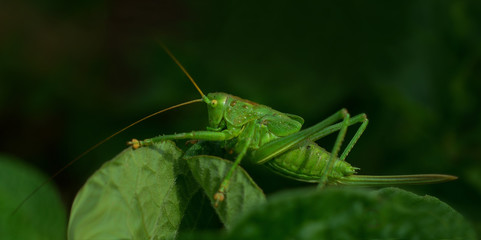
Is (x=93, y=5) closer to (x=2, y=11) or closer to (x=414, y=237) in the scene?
(x=2, y=11)

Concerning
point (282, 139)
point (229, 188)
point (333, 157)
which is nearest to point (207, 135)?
point (282, 139)

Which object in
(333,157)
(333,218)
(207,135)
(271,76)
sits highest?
(207,135)

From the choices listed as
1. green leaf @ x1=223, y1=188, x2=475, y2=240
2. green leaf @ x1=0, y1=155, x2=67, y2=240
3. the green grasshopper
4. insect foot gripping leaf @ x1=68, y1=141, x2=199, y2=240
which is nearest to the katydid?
the green grasshopper

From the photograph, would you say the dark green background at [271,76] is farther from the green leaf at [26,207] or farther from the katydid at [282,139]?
the green leaf at [26,207]

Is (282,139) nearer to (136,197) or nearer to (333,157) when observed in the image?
(333,157)

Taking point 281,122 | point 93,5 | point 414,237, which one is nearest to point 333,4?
point 281,122

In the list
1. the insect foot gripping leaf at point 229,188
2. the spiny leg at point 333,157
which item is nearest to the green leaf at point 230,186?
the insect foot gripping leaf at point 229,188

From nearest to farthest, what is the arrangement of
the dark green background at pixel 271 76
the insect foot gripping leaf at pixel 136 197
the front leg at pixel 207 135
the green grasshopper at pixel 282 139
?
the insect foot gripping leaf at pixel 136 197 → the front leg at pixel 207 135 → the green grasshopper at pixel 282 139 → the dark green background at pixel 271 76
